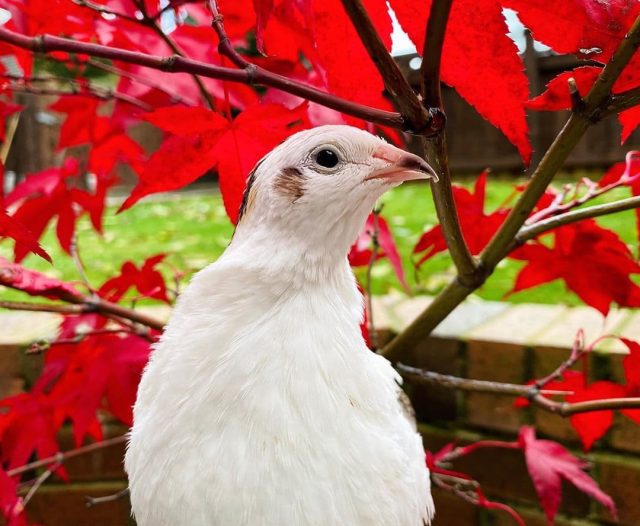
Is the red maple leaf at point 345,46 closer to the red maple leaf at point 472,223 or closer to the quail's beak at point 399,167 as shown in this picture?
the quail's beak at point 399,167

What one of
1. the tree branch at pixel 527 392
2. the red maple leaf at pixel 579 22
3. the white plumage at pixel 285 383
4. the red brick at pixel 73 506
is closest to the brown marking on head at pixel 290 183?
the white plumage at pixel 285 383

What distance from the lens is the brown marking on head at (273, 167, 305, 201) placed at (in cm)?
53

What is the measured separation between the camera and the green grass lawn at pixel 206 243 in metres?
1.91

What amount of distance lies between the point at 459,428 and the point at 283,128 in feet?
2.91

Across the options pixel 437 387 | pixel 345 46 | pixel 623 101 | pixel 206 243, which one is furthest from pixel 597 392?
pixel 206 243

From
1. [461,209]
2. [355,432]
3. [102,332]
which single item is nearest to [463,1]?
[355,432]

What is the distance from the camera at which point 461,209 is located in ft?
3.04

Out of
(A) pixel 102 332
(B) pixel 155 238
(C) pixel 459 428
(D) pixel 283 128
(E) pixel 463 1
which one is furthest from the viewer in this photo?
(B) pixel 155 238

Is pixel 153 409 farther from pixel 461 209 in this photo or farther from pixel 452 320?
pixel 452 320

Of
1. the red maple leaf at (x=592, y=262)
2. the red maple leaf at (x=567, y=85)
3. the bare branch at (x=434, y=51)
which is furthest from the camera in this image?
the red maple leaf at (x=592, y=262)

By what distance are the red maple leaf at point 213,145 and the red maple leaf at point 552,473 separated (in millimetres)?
665

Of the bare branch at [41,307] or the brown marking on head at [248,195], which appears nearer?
the brown marking on head at [248,195]

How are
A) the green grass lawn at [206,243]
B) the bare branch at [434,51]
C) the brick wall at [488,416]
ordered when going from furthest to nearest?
1. the green grass lawn at [206,243]
2. the brick wall at [488,416]
3. the bare branch at [434,51]

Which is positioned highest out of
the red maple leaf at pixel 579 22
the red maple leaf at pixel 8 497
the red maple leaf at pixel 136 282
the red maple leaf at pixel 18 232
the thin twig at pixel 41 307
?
the red maple leaf at pixel 579 22
